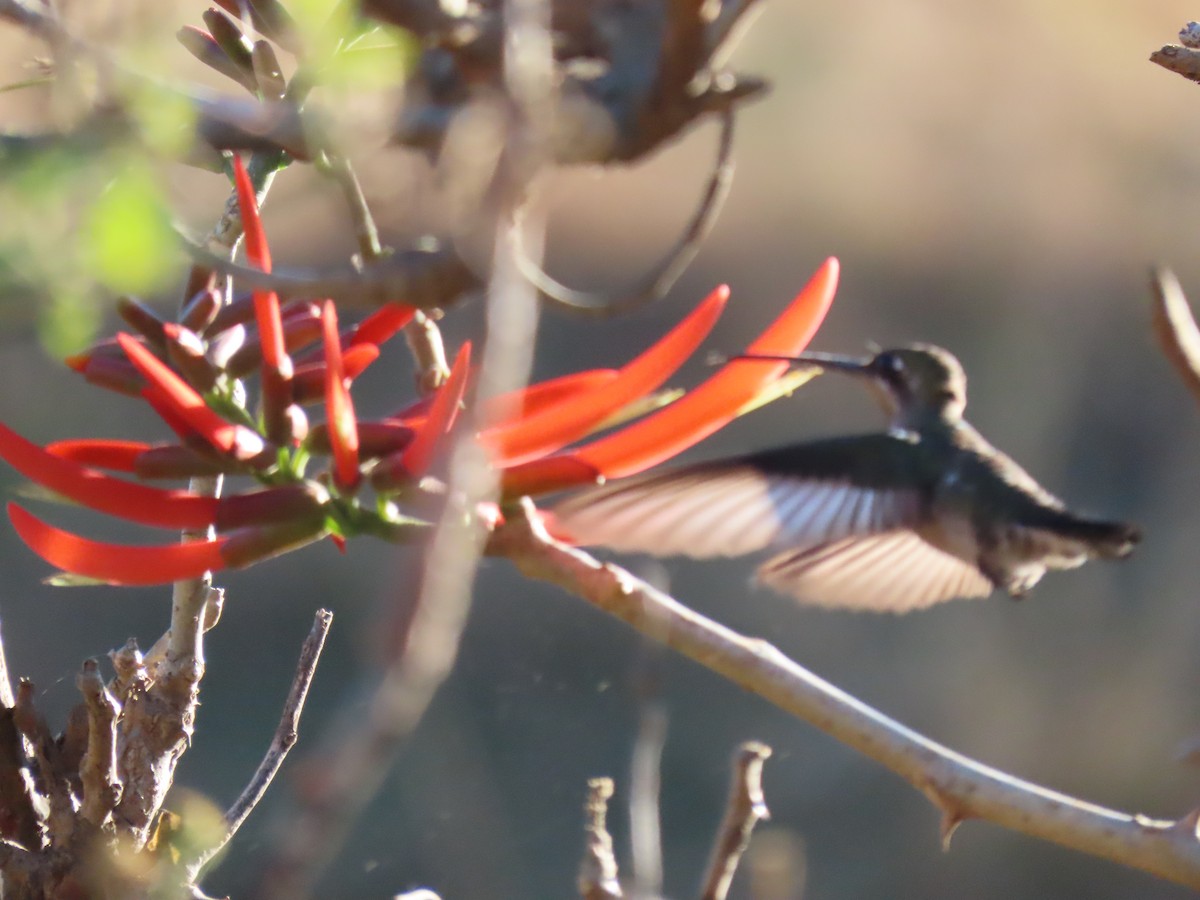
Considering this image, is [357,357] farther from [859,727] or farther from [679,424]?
[859,727]

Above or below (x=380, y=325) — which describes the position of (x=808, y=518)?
below

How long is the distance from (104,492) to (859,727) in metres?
0.37

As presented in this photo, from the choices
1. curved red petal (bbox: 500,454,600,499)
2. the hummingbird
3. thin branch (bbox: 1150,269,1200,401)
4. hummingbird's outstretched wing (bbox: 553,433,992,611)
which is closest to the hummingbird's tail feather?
the hummingbird

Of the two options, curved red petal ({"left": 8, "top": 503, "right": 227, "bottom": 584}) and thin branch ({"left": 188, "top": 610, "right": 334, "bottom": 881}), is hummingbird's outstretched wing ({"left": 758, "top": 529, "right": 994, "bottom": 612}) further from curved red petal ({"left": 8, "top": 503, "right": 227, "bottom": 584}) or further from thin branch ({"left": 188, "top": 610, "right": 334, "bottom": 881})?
curved red petal ({"left": 8, "top": 503, "right": 227, "bottom": 584})

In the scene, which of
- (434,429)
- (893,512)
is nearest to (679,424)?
(434,429)

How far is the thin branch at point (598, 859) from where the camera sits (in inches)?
28.0

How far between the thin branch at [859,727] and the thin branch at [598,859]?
0.38 feet

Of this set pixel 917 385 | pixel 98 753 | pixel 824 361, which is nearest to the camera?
pixel 98 753

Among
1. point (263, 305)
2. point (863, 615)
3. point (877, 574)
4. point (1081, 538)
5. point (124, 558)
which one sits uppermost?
point (263, 305)

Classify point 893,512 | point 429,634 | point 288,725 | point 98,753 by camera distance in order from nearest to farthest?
1. point 429,634
2. point 98,753
3. point 288,725
4. point 893,512

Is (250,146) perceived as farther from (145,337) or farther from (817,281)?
(817,281)

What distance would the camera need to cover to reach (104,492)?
663 mm

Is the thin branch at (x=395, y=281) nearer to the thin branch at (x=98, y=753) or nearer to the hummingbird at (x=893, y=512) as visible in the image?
the thin branch at (x=98, y=753)

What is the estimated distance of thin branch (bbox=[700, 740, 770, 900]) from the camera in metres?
0.72
